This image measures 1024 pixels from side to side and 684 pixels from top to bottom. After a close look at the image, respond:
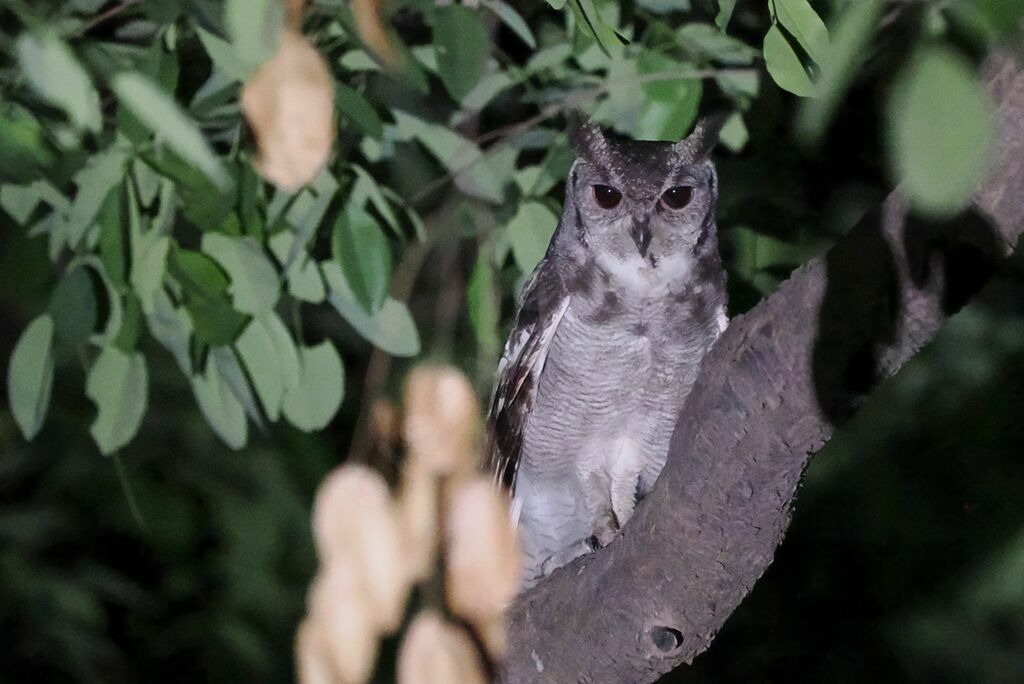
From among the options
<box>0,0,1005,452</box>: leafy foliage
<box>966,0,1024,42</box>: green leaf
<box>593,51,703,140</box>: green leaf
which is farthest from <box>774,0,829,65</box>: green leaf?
<box>966,0,1024,42</box>: green leaf

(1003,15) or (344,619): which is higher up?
(1003,15)

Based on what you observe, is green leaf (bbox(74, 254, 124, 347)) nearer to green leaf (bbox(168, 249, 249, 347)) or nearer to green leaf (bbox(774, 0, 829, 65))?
green leaf (bbox(168, 249, 249, 347))

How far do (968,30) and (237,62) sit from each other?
2.21ft

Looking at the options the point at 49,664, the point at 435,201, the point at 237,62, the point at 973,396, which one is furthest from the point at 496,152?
the point at 49,664

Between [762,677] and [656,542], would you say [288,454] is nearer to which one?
[762,677]

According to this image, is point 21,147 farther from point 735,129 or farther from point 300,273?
point 735,129

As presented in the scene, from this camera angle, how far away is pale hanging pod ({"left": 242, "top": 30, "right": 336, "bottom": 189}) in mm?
794

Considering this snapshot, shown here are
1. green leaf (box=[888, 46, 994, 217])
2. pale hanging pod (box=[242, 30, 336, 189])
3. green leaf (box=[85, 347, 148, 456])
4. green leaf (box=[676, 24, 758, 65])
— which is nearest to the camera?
green leaf (box=[888, 46, 994, 217])

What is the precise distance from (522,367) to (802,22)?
594 mm

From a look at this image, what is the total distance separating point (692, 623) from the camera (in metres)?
0.94

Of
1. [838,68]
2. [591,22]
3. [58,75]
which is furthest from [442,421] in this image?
[838,68]

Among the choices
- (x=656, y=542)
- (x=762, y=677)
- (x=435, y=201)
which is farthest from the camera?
(x=762, y=677)

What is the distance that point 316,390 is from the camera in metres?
1.10

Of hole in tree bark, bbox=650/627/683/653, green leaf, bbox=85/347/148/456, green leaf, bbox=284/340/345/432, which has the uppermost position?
green leaf, bbox=85/347/148/456
